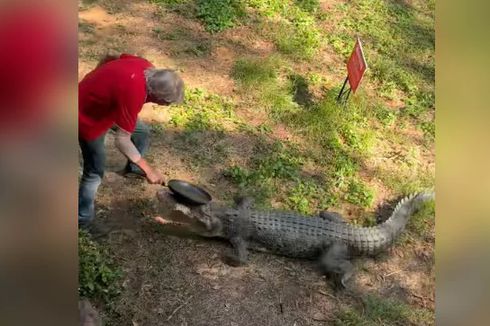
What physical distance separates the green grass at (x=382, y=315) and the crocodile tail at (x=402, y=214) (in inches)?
17.8

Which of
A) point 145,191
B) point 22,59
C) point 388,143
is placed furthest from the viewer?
point 388,143

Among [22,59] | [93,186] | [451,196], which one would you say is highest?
[22,59]

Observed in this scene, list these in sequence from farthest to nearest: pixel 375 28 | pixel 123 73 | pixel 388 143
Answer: pixel 375 28 < pixel 388 143 < pixel 123 73

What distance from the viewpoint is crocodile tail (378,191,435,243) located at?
355 centimetres

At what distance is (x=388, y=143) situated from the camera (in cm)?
436

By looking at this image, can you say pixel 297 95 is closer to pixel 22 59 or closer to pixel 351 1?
pixel 351 1

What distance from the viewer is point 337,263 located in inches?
132

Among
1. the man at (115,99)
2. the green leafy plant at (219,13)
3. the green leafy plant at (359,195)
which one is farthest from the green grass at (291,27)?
the man at (115,99)

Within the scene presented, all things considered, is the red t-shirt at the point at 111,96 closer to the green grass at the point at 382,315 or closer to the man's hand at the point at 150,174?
the man's hand at the point at 150,174

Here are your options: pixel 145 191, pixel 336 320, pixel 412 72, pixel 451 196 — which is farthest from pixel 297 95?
pixel 451 196

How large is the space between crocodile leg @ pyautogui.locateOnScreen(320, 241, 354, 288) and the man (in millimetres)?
1178

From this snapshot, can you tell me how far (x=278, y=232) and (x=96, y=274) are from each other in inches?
41.3

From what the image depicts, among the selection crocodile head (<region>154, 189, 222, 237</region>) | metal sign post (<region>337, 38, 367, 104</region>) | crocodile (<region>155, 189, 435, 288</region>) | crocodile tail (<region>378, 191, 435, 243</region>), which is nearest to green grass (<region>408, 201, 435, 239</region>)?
crocodile tail (<region>378, 191, 435, 243</region>)

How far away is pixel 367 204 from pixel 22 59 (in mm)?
3078
